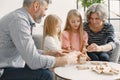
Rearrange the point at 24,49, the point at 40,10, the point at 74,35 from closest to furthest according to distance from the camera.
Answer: the point at 24,49, the point at 40,10, the point at 74,35

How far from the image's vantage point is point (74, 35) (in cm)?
305

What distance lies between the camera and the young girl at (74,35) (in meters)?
2.97

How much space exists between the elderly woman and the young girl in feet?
0.31

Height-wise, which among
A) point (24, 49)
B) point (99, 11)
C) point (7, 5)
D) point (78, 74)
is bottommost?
point (78, 74)

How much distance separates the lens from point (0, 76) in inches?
74.5

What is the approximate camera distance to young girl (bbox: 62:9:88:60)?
2975 millimetres

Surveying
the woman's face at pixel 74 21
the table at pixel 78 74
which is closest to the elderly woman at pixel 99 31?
the woman's face at pixel 74 21

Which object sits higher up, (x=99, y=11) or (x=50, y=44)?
(x=99, y=11)

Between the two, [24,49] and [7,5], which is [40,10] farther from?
[7,5]

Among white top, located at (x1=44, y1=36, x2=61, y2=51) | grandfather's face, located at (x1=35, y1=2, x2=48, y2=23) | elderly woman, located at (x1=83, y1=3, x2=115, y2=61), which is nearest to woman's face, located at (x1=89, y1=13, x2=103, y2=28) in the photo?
elderly woman, located at (x1=83, y1=3, x2=115, y2=61)

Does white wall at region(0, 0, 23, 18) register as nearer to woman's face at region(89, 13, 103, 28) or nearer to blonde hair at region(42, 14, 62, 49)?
blonde hair at region(42, 14, 62, 49)

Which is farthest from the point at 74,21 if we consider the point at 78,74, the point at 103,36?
the point at 78,74

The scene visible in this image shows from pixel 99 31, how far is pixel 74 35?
31 cm

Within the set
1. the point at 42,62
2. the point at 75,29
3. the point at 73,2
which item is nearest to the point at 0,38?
the point at 42,62
